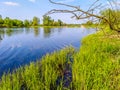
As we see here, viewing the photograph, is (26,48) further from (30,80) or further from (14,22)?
(14,22)

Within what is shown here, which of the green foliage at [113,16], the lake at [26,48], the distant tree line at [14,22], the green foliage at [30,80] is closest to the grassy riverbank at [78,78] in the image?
the green foliage at [30,80]

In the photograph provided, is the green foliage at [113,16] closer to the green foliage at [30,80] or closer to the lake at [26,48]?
the lake at [26,48]

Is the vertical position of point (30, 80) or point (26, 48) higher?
point (30, 80)

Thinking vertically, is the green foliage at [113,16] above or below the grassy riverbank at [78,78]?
above

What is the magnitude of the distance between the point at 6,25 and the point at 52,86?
111 metres

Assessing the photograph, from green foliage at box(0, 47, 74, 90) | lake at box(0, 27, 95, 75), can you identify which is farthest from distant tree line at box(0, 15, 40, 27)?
green foliage at box(0, 47, 74, 90)

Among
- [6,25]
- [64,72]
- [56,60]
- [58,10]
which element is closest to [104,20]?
[58,10]

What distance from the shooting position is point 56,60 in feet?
41.6

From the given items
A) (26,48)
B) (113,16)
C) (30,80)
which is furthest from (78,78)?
(26,48)

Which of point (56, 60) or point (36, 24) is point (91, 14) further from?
point (36, 24)

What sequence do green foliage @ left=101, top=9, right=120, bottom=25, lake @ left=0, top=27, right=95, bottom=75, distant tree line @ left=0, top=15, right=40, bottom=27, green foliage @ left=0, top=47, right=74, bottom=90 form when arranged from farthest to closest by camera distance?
distant tree line @ left=0, top=15, right=40, bottom=27, lake @ left=0, top=27, right=95, bottom=75, green foliage @ left=0, top=47, right=74, bottom=90, green foliage @ left=101, top=9, right=120, bottom=25

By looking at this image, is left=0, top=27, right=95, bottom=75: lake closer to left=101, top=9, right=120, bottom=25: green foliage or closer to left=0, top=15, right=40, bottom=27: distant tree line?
left=101, top=9, right=120, bottom=25: green foliage

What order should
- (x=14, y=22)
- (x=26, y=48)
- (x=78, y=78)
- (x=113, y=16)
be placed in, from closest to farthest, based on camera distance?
1. (x=113, y=16)
2. (x=78, y=78)
3. (x=26, y=48)
4. (x=14, y=22)

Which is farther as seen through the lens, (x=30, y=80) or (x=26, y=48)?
(x=26, y=48)
